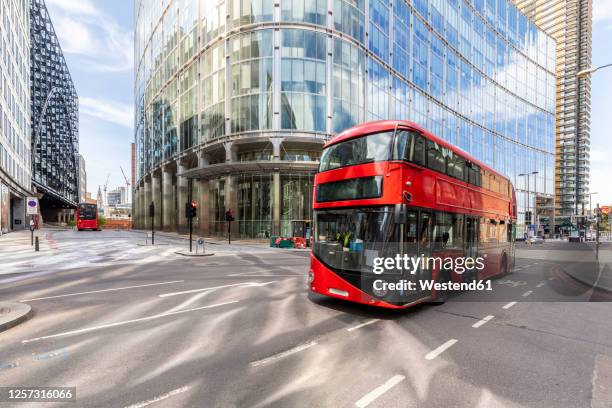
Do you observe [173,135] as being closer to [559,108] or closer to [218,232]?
[218,232]

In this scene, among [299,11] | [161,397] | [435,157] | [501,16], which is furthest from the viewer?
[501,16]

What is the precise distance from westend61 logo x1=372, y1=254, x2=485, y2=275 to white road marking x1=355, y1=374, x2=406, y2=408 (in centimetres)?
260

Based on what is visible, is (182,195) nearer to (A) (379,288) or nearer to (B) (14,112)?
(B) (14,112)

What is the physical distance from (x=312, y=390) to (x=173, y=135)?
169 feet

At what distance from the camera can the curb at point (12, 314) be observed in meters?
6.37

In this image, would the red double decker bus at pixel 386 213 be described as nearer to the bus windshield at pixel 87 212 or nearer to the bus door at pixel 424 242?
the bus door at pixel 424 242

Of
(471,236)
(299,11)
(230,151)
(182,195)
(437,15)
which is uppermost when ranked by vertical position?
(437,15)

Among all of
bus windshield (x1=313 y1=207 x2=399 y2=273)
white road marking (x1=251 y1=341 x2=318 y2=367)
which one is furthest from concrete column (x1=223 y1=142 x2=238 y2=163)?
white road marking (x1=251 y1=341 x2=318 y2=367)

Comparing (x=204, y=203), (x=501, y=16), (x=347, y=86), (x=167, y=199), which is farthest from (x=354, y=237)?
(x=501, y=16)

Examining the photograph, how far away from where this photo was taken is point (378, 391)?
13.6 ft

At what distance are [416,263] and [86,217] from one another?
6007 centimetres

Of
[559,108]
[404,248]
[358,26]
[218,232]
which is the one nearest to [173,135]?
[218,232]

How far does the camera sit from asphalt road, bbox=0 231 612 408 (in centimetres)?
409

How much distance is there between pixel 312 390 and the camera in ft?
13.6
